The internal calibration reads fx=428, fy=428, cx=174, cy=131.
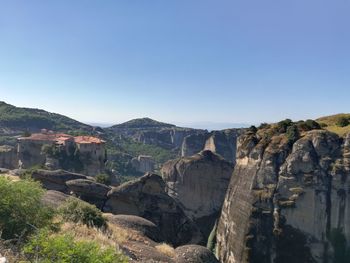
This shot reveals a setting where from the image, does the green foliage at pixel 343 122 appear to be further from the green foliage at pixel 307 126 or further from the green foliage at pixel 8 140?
the green foliage at pixel 8 140

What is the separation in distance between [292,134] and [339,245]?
13.5 meters

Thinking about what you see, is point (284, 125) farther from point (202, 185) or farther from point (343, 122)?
point (202, 185)

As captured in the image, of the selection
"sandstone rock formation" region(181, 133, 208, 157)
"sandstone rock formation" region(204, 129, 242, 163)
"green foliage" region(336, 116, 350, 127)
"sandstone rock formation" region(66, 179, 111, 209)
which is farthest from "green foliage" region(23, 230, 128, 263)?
"sandstone rock formation" region(181, 133, 208, 157)

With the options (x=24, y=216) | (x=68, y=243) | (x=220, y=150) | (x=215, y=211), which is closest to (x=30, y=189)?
(x=24, y=216)

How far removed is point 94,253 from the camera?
→ 9.80 meters

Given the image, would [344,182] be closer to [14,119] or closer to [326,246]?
[326,246]

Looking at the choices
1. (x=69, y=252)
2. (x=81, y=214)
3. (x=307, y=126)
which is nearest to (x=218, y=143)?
(x=307, y=126)

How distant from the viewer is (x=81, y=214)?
69.3 feet

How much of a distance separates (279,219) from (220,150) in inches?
4301

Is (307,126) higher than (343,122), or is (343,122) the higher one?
(343,122)

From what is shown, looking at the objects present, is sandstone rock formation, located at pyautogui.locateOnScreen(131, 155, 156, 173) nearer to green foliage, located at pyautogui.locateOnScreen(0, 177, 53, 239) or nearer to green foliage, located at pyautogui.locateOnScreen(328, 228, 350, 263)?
green foliage, located at pyautogui.locateOnScreen(328, 228, 350, 263)

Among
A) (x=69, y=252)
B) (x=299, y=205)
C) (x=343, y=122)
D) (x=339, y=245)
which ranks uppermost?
(x=343, y=122)

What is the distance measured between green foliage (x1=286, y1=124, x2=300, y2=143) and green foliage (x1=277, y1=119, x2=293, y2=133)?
8.45 ft

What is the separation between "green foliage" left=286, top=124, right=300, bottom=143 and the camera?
50.8 m
